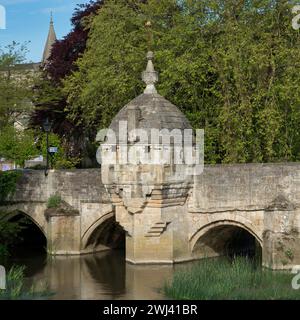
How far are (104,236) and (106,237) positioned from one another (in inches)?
6.9

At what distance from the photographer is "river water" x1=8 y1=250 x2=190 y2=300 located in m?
19.8

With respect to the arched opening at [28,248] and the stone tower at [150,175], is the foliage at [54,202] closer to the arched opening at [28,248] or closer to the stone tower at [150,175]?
the arched opening at [28,248]

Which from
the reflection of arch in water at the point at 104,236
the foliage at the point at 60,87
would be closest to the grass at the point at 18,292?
the reflection of arch in water at the point at 104,236

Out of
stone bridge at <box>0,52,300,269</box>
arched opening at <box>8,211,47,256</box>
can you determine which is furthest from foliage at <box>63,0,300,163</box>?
arched opening at <box>8,211,47,256</box>

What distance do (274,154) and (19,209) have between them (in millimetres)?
9168

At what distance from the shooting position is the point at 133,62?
29.2 meters

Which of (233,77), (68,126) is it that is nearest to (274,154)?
(233,77)

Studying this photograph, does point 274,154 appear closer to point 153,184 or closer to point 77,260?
point 153,184

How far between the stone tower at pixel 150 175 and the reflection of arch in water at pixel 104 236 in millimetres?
2236

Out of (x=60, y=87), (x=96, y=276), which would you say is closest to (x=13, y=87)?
(x=60, y=87)

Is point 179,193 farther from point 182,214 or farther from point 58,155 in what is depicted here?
point 58,155

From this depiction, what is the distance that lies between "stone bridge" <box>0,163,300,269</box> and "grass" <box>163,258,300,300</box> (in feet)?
9.02

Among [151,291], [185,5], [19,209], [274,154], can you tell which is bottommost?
[151,291]

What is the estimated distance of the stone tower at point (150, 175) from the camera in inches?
898
